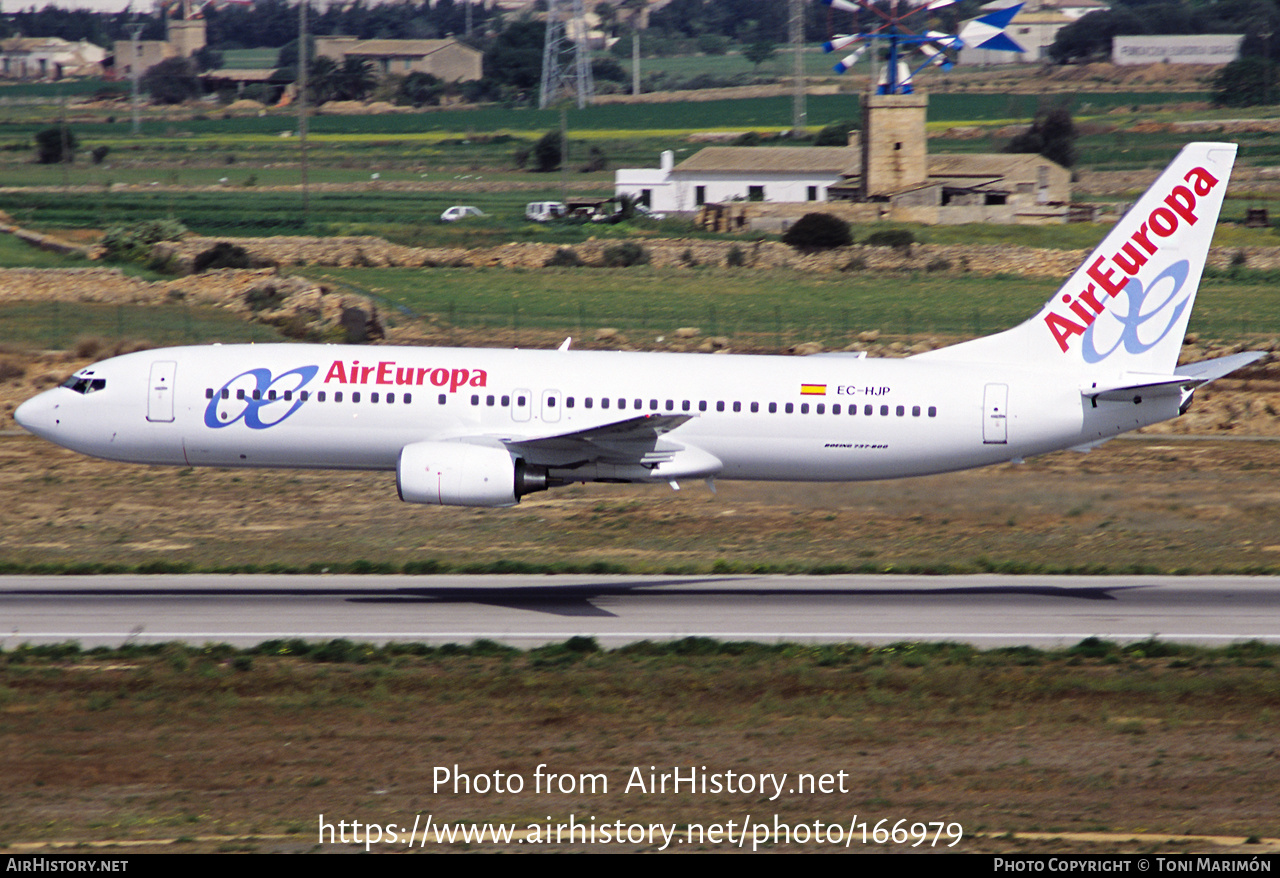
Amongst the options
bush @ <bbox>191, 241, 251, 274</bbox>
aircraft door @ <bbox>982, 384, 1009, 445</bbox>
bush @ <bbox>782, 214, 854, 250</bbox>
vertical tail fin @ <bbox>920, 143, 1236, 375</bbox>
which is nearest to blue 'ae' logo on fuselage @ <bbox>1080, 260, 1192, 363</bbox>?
vertical tail fin @ <bbox>920, 143, 1236, 375</bbox>

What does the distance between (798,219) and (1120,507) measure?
7550 cm

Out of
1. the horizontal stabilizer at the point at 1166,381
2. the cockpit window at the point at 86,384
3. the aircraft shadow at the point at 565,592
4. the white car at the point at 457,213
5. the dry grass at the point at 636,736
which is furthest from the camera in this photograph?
the white car at the point at 457,213

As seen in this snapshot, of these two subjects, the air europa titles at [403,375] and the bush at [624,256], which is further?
the bush at [624,256]

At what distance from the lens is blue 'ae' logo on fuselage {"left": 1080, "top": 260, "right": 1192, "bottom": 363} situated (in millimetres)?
36875

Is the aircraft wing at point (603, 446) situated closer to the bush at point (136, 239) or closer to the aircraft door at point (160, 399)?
the aircraft door at point (160, 399)

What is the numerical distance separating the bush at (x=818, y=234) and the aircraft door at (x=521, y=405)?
71.8 metres

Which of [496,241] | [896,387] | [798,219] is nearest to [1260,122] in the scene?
[798,219]

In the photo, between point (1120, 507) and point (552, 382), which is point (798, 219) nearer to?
point (1120, 507)

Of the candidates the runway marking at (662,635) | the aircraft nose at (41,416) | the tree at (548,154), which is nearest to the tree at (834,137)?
the tree at (548,154)

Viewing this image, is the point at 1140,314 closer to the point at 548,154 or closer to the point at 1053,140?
the point at 1053,140

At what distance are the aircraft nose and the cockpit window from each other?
66 cm

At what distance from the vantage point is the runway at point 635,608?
1275 inches

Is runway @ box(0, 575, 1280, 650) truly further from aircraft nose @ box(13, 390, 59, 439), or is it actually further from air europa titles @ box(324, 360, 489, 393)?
air europa titles @ box(324, 360, 489, 393)

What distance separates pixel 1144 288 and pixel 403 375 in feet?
64.1
